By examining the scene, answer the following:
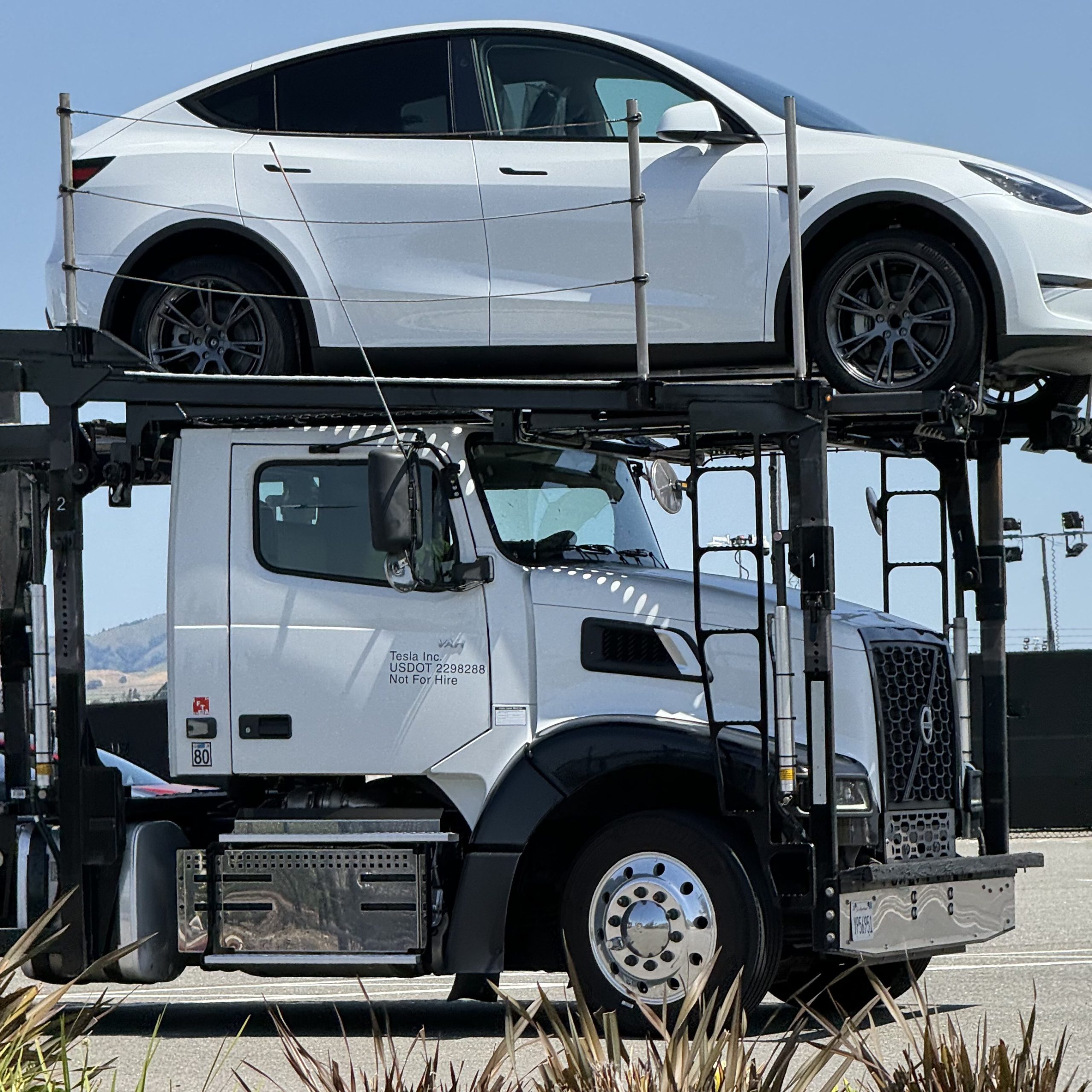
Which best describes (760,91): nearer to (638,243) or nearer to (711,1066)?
(638,243)

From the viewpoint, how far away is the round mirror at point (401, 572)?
7.70 meters

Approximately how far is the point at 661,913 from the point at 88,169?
414 cm

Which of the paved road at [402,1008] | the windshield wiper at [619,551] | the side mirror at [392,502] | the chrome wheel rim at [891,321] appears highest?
the chrome wheel rim at [891,321]

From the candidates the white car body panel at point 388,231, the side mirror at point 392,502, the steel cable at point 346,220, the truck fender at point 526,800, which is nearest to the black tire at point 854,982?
the truck fender at point 526,800

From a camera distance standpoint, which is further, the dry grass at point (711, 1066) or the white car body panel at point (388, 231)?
the white car body panel at point (388, 231)

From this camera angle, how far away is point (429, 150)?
838 centimetres

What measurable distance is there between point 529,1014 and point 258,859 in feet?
12.0

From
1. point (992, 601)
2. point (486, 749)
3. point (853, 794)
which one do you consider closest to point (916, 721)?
point (853, 794)

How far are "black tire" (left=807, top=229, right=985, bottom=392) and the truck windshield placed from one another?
1.20m

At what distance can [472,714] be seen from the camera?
7.89m

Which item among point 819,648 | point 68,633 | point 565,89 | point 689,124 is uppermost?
point 565,89

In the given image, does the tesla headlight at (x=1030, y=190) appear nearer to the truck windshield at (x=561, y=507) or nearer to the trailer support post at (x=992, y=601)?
the trailer support post at (x=992, y=601)

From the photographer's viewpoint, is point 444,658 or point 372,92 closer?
point 444,658

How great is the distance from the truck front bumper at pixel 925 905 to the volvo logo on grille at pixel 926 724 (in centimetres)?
52
